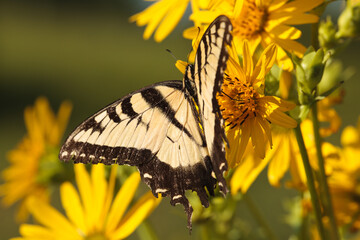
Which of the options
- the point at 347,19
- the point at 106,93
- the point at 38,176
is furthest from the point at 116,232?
the point at 106,93

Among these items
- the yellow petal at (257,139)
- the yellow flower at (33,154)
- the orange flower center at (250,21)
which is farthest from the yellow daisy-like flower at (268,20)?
the yellow flower at (33,154)

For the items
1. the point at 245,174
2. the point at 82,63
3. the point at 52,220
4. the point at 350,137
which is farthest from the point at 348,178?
the point at 82,63

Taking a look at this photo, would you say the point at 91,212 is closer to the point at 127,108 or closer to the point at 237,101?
the point at 127,108

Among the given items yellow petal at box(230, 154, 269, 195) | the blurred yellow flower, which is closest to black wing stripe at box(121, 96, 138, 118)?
yellow petal at box(230, 154, 269, 195)

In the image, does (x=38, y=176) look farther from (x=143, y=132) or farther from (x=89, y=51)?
(x=89, y=51)

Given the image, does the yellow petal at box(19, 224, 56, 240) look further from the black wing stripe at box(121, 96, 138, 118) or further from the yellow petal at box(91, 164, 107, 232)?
A: the black wing stripe at box(121, 96, 138, 118)

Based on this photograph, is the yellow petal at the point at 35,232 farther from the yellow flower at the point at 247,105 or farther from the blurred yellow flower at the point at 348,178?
the blurred yellow flower at the point at 348,178
